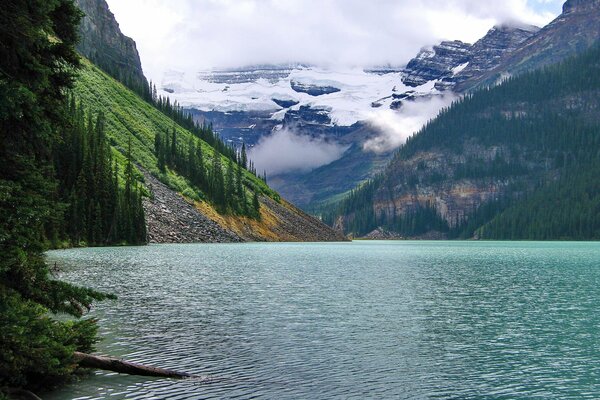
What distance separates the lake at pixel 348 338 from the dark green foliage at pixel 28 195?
10.2ft

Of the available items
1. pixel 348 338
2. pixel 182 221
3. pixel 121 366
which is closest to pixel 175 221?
pixel 182 221

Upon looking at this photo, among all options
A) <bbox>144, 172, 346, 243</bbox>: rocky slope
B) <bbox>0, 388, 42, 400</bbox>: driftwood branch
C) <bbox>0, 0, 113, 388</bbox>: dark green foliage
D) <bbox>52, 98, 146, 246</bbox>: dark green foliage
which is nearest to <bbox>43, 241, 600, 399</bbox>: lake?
<bbox>0, 388, 42, 400</bbox>: driftwood branch

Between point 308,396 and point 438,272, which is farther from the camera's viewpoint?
point 438,272

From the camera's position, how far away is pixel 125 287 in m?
53.5

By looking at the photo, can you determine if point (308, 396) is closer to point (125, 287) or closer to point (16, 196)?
point (16, 196)

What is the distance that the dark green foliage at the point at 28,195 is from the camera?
17.8 metres

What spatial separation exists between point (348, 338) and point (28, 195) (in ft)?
62.9

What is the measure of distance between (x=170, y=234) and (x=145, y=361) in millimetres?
136451

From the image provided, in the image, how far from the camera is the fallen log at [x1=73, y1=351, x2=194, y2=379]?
23.9m

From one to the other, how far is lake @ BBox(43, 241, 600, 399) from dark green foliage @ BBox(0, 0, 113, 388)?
3.09m

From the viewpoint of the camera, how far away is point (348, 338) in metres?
32.7

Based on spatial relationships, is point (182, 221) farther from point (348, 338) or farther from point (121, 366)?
point (121, 366)

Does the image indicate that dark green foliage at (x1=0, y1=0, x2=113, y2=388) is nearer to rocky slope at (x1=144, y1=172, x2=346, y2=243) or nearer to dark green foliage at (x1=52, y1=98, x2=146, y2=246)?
dark green foliage at (x1=52, y1=98, x2=146, y2=246)

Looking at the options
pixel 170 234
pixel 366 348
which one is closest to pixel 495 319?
pixel 366 348
